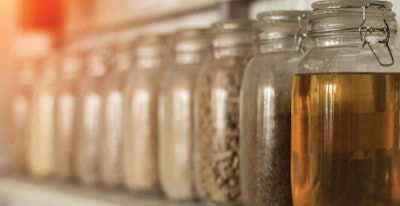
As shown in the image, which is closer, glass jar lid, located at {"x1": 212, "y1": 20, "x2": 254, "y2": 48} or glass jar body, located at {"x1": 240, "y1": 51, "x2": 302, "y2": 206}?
glass jar body, located at {"x1": 240, "y1": 51, "x2": 302, "y2": 206}

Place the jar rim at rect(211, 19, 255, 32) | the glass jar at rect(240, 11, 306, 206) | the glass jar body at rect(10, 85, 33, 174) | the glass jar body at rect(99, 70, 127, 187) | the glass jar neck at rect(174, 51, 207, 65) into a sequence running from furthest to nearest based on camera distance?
the glass jar body at rect(10, 85, 33, 174), the glass jar body at rect(99, 70, 127, 187), the glass jar neck at rect(174, 51, 207, 65), the jar rim at rect(211, 19, 255, 32), the glass jar at rect(240, 11, 306, 206)

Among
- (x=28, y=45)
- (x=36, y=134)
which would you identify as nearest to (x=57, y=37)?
(x=28, y=45)

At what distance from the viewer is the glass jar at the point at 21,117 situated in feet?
4.14

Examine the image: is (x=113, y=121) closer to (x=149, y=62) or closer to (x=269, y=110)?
(x=149, y=62)

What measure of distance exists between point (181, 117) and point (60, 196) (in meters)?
0.29

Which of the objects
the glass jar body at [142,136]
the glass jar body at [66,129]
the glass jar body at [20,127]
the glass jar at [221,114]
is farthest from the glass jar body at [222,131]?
the glass jar body at [20,127]

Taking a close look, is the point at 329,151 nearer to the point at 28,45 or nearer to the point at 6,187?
the point at 6,187

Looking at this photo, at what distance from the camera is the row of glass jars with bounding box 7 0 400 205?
1.92 feet

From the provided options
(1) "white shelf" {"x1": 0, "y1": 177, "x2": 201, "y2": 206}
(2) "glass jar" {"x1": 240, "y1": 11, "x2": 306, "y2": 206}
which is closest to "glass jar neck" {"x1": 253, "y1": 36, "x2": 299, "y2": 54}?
(2) "glass jar" {"x1": 240, "y1": 11, "x2": 306, "y2": 206}

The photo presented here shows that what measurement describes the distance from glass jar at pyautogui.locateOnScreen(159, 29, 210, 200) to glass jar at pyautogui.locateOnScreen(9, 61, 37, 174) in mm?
461

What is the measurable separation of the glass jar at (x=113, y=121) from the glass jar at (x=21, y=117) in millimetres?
276

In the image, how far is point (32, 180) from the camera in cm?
121

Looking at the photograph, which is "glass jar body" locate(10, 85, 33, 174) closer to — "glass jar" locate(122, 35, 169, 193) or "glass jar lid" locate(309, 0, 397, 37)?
"glass jar" locate(122, 35, 169, 193)

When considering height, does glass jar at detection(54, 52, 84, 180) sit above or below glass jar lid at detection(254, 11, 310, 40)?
below
